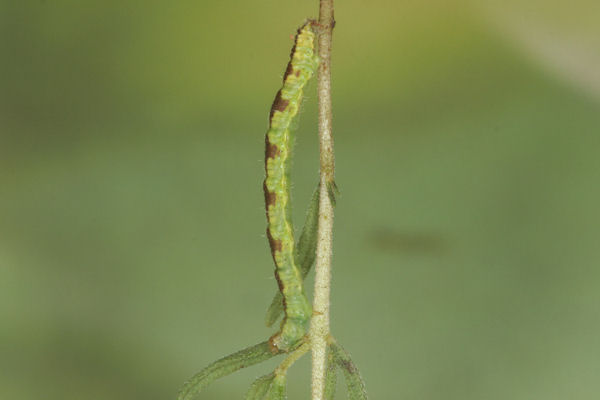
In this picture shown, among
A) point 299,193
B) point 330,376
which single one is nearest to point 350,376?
point 330,376

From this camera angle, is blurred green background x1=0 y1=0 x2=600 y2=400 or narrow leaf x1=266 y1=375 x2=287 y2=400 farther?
blurred green background x1=0 y1=0 x2=600 y2=400

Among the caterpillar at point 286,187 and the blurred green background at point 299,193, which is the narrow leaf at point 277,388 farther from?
the blurred green background at point 299,193

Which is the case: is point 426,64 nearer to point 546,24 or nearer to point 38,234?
point 546,24

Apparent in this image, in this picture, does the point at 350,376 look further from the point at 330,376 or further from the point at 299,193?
the point at 299,193

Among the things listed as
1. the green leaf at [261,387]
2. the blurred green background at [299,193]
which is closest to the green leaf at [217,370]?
the green leaf at [261,387]

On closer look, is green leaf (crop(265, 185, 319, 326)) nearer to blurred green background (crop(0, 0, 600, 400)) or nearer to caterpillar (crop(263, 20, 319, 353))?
caterpillar (crop(263, 20, 319, 353))

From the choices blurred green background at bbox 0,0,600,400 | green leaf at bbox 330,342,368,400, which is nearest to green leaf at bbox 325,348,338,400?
green leaf at bbox 330,342,368,400
